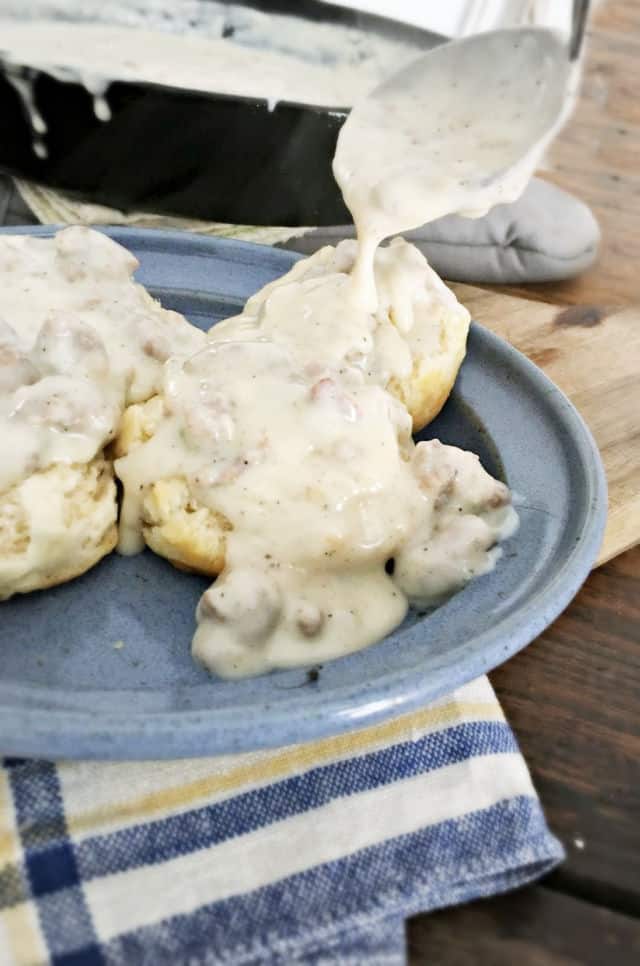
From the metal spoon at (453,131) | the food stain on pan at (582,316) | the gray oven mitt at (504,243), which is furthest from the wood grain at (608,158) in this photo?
the metal spoon at (453,131)

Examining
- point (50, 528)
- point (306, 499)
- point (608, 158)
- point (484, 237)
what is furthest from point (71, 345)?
point (608, 158)

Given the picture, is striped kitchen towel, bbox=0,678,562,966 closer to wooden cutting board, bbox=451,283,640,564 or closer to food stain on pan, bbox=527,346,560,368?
wooden cutting board, bbox=451,283,640,564

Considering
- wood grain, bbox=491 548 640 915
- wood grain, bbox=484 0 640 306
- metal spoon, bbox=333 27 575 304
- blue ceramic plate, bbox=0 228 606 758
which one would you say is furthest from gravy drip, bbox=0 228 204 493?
wood grain, bbox=484 0 640 306

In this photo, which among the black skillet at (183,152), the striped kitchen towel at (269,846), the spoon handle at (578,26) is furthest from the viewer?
the black skillet at (183,152)

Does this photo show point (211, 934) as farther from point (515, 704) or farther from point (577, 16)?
point (577, 16)

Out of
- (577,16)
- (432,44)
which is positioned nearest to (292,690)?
(577,16)

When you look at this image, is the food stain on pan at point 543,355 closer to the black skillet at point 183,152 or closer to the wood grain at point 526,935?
→ the black skillet at point 183,152
